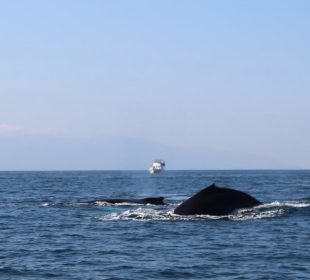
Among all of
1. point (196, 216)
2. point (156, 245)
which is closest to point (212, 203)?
point (196, 216)

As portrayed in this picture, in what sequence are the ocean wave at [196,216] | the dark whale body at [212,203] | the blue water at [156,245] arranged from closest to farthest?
the blue water at [156,245], the ocean wave at [196,216], the dark whale body at [212,203]

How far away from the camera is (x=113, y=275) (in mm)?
20219

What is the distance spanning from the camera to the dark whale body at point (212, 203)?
35.4 meters

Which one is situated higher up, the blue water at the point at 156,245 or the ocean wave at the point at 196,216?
A: the ocean wave at the point at 196,216

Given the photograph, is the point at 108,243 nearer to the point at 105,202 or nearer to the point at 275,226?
the point at 275,226

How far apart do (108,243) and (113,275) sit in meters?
6.46

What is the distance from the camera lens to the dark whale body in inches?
1395

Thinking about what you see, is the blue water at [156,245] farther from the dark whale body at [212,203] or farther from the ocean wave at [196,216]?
the dark whale body at [212,203]

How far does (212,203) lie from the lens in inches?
1398

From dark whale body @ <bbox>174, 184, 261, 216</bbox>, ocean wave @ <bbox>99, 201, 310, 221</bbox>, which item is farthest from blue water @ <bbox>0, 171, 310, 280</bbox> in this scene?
dark whale body @ <bbox>174, 184, 261, 216</bbox>

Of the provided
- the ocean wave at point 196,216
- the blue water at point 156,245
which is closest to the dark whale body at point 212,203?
the ocean wave at point 196,216

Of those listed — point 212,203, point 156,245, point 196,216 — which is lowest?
point 156,245

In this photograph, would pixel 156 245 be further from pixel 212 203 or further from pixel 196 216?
pixel 212 203

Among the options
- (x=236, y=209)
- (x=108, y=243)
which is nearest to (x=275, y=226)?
(x=236, y=209)
